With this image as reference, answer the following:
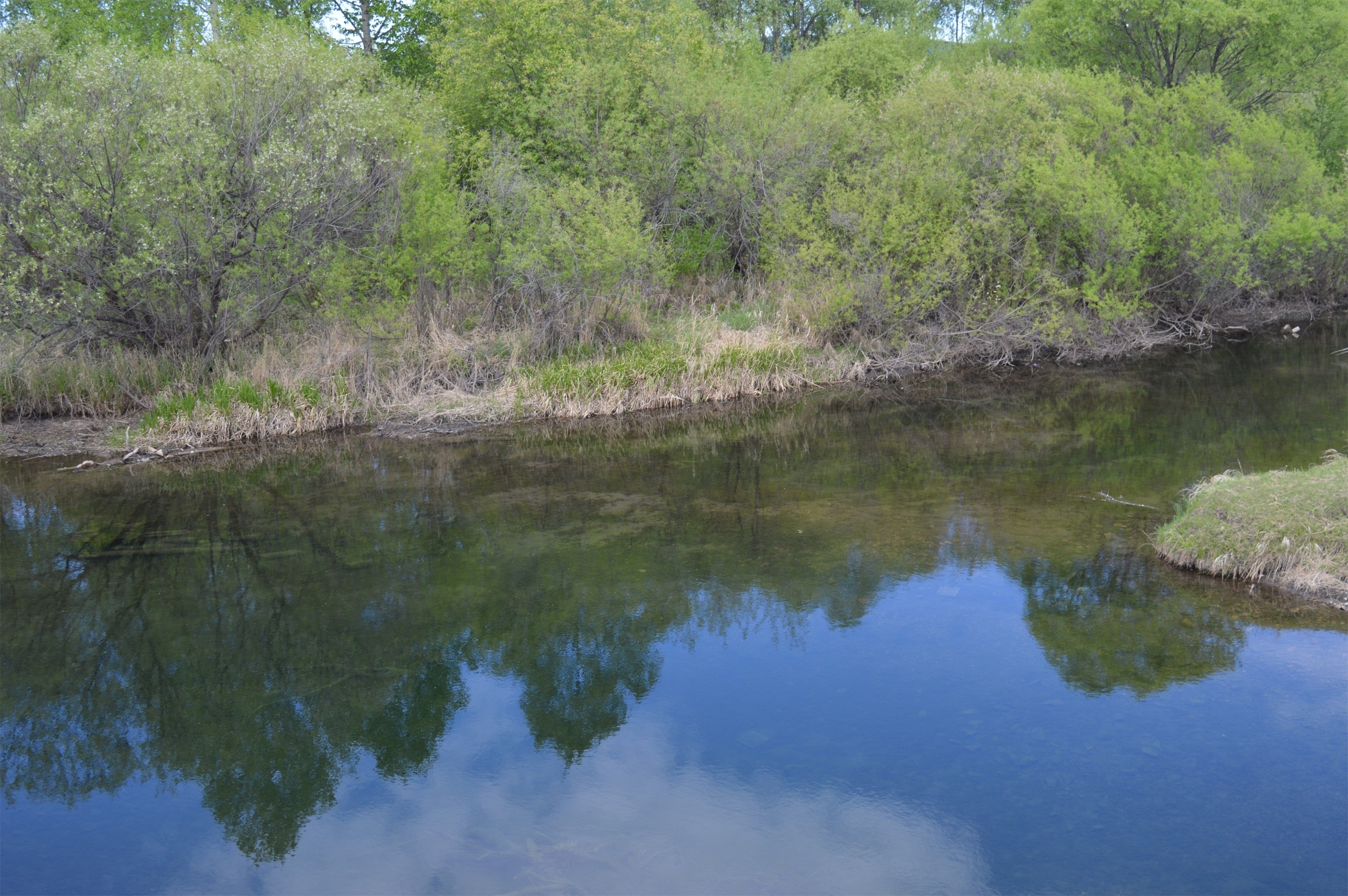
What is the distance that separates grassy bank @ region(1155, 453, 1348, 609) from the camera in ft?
29.5

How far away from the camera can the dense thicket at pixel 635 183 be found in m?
15.7

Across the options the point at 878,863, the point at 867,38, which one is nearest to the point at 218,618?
the point at 878,863

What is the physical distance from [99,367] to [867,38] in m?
20.1

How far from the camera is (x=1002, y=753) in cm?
717

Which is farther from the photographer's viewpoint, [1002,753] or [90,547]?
[90,547]

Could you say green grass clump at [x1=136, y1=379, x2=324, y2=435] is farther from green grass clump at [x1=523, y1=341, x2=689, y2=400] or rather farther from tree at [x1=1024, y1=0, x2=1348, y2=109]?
tree at [x1=1024, y1=0, x2=1348, y2=109]

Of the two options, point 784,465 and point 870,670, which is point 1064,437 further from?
point 870,670

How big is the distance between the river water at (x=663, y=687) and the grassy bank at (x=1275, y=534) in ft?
0.94

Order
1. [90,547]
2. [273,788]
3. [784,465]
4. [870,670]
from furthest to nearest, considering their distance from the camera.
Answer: [784,465]
[90,547]
[870,670]
[273,788]

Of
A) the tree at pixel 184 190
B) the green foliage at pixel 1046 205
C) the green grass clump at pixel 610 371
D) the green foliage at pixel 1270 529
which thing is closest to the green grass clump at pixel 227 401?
the tree at pixel 184 190

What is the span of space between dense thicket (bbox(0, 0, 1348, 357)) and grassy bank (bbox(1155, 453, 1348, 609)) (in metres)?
10.2

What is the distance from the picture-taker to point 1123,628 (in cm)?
881

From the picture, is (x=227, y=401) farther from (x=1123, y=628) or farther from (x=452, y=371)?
(x=1123, y=628)

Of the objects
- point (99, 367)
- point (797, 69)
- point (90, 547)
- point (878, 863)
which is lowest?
point (878, 863)
